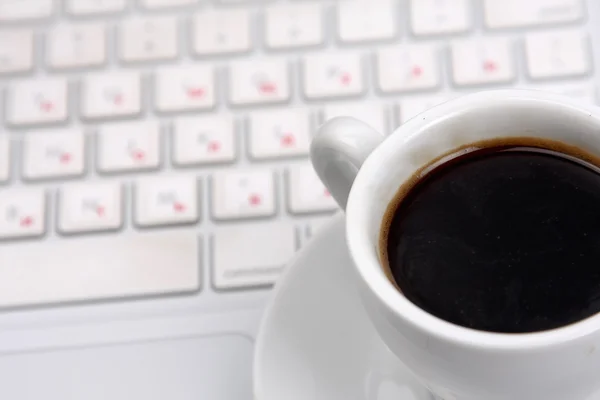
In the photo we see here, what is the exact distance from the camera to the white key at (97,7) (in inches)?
26.0

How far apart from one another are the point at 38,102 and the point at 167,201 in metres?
0.14

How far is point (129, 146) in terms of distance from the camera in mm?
606

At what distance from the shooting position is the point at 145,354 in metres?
0.54

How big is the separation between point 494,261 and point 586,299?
48 millimetres

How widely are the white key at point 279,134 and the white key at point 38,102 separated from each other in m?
0.16

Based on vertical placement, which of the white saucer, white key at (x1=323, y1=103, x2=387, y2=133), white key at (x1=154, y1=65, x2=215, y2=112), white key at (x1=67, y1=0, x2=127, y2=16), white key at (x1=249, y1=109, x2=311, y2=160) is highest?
white key at (x1=67, y1=0, x2=127, y2=16)

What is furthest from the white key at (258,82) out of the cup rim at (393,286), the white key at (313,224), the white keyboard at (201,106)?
the cup rim at (393,286)

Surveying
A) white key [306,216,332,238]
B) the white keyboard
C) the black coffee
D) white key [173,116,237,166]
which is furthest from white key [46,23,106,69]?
the black coffee

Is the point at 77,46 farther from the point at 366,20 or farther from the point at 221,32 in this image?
the point at 366,20

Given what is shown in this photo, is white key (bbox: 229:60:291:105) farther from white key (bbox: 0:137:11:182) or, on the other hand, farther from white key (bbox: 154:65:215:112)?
white key (bbox: 0:137:11:182)

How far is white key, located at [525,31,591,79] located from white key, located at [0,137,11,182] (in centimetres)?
41

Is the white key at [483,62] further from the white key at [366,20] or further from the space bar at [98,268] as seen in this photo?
the space bar at [98,268]

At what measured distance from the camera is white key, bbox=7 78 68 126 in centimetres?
63

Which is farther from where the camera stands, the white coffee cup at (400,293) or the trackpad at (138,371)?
the trackpad at (138,371)
